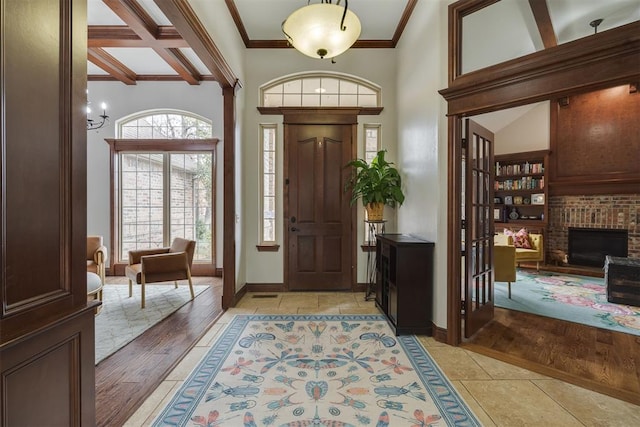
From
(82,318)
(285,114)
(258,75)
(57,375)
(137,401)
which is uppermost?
(258,75)

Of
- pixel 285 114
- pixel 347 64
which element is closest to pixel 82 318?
pixel 285 114

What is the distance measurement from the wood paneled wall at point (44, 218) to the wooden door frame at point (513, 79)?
267 centimetres

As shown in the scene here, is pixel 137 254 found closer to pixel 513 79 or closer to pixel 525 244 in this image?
pixel 513 79

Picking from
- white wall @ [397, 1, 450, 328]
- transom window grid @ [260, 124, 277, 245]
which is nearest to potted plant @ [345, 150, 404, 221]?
white wall @ [397, 1, 450, 328]

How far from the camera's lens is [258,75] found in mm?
4133

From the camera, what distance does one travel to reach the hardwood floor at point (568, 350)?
2096mm

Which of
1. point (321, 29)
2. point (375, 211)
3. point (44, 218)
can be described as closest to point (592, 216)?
point (375, 211)

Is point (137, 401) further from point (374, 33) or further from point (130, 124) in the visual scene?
point (130, 124)

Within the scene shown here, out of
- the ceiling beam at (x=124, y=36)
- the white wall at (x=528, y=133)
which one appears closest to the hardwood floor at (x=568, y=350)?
the white wall at (x=528, y=133)

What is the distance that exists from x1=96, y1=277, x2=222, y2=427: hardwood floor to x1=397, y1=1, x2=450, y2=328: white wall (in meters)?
2.44

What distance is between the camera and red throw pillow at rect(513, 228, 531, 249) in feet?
19.0

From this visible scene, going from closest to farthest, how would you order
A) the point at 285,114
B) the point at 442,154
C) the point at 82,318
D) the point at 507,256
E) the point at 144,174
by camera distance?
the point at 82,318
the point at 442,154
the point at 507,256
the point at 285,114
the point at 144,174

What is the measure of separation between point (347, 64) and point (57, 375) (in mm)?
4383

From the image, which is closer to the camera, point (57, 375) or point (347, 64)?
point (57, 375)
